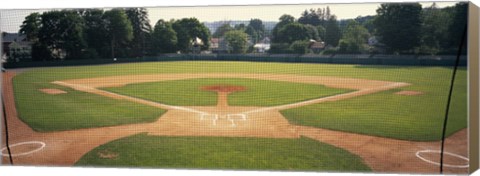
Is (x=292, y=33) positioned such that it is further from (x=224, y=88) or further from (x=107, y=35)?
(x=107, y=35)

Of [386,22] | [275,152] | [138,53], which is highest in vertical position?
[386,22]

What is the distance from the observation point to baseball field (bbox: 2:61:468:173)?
687 centimetres

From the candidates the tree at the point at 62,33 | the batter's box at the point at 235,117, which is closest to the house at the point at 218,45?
the batter's box at the point at 235,117

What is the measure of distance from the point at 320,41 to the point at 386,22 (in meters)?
3.03

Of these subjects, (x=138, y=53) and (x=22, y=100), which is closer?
(x=22, y=100)

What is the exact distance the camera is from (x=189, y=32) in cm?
1310

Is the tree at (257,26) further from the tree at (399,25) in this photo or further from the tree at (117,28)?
the tree at (399,25)

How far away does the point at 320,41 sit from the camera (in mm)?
17797

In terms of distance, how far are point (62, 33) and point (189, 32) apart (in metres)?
3.90

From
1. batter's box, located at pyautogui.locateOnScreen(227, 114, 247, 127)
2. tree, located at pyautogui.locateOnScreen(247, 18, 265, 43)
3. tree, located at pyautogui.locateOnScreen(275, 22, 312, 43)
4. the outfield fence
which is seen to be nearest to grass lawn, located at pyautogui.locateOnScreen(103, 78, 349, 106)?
the outfield fence

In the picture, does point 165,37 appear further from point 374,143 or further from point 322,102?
point 374,143

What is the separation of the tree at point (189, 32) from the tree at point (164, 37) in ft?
0.70

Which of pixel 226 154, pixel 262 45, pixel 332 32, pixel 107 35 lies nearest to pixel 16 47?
pixel 107 35

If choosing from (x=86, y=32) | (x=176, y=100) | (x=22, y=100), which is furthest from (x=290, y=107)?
(x=22, y=100)
